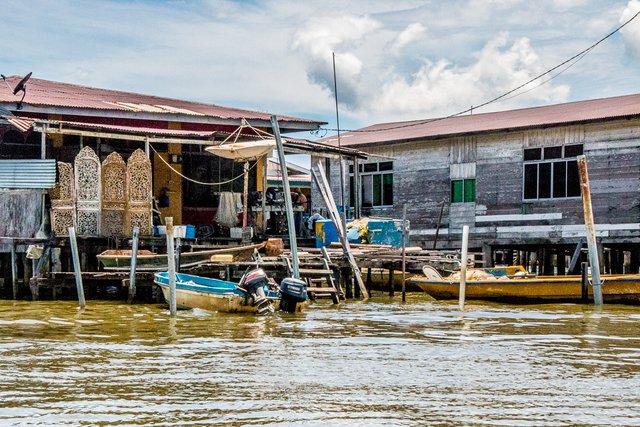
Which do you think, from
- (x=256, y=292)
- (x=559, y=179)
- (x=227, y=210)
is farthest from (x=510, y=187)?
(x=256, y=292)

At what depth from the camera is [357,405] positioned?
8.66 meters

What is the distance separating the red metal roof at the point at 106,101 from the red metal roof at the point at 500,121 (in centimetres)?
387

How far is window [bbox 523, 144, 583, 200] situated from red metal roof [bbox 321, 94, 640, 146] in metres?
0.88

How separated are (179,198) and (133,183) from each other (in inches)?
171

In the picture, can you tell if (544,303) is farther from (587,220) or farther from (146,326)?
(146,326)

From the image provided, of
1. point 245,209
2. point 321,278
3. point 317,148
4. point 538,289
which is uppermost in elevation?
point 317,148

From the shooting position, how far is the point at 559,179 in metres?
26.0

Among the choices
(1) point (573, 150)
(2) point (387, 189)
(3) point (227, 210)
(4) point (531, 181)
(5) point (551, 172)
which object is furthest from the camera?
(2) point (387, 189)

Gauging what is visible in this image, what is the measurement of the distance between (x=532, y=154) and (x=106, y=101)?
41.2ft

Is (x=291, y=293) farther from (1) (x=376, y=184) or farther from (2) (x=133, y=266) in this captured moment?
(1) (x=376, y=184)

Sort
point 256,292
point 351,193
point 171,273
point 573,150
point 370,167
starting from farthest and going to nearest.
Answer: point 351,193 < point 370,167 < point 573,150 < point 256,292 < point 171,273

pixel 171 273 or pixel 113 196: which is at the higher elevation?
pixel 113 196

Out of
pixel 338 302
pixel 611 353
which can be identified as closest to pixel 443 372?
pixel 611 353

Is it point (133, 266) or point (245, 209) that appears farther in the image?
point (245, 209)
